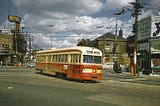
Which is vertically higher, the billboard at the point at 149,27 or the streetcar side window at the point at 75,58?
the billboard at the point at 149,27

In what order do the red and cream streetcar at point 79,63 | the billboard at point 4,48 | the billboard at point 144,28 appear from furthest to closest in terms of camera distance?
the billboard at point 4,48 → the billboard at point 144,28 → the red and cream streetcar at point 79,63

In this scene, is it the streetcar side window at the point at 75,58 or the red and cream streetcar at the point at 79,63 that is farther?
the streetcar side window at the point at 75,58

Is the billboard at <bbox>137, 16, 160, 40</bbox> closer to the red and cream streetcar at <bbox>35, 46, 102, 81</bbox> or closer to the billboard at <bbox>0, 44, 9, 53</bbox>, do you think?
the red and cream streetcar at <bbox>35, 46, 102, 81</bbox>

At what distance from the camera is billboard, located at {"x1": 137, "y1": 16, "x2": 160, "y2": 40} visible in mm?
41906

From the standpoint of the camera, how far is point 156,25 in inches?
1644

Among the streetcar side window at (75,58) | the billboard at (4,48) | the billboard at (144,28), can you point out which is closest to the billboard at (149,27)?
the billboard at (144,28)

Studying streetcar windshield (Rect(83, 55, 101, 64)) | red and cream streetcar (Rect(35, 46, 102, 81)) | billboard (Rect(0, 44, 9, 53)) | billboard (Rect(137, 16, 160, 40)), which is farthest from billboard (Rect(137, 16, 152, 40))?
billboard (Rect(0, 44, 9, 53))

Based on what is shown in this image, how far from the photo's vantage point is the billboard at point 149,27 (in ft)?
137

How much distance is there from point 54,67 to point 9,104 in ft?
58.2

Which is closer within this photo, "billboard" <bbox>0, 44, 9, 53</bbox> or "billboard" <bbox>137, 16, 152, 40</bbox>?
"billboard" <bbox>137, 16, 152, 40</bbox>

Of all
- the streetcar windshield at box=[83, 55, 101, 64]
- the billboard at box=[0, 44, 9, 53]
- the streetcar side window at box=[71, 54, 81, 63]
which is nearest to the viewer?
the streetcar windshield at box=[83, 55, 101, 64]

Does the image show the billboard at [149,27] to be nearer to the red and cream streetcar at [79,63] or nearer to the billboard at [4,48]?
the red and cream streetcar at [79,63]

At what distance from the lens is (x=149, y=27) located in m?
43.0

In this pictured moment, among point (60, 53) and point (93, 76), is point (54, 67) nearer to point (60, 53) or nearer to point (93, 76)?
point (60, 53)
